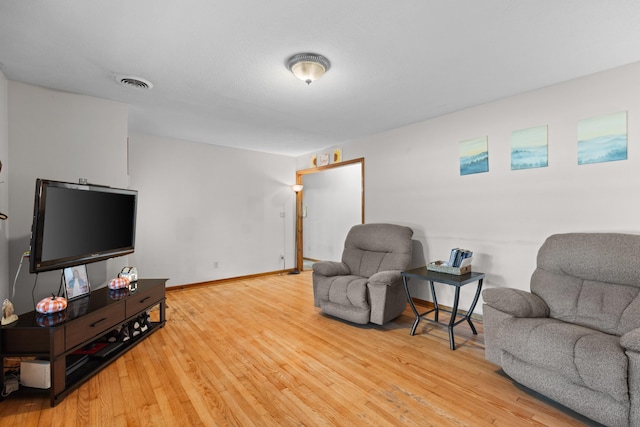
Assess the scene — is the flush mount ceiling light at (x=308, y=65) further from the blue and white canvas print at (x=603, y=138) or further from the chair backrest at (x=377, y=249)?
the blue and white canvas print at (x=603, y=138)

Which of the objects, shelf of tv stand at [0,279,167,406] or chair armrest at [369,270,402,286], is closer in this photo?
shelf of tv stand at [0,279,167,406]

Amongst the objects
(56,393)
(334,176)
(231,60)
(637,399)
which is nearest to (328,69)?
(231,60)

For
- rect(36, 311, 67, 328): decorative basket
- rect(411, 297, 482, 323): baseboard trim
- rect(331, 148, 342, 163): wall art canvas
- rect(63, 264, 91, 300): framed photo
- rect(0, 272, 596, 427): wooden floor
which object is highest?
rect(331, 148, 342, 163): wall art canvas

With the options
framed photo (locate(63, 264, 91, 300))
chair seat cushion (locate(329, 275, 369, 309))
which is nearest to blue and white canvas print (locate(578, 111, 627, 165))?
chair seat cushion (locate(329, 275, 369, 309))

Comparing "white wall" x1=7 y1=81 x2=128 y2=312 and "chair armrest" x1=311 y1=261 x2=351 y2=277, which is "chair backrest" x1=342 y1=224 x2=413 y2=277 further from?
"white wall" x1=7 y1=81 x2=128 y2=312

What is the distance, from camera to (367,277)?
3670 mm

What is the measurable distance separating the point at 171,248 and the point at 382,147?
3640mm

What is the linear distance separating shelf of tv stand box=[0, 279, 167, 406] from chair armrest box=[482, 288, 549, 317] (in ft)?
9.65

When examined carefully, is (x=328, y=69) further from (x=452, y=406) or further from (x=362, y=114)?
(x=452, y=406)

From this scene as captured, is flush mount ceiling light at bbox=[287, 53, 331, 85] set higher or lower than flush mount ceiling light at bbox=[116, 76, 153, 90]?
lower

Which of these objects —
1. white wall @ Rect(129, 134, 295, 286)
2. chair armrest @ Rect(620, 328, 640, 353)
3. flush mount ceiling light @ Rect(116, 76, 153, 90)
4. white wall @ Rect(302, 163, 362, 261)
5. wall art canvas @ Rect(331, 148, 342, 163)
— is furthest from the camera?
white wall @ Rect(302, 163, 362, 261)

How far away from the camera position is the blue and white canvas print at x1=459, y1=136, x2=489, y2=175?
3357 mm

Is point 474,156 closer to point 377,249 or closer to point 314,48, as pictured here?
point 377,249

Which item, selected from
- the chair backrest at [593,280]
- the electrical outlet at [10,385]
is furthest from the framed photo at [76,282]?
the chair backrest at [593,280]
